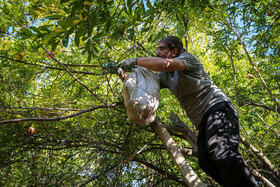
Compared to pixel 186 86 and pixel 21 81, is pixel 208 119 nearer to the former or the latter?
pixel 186 86

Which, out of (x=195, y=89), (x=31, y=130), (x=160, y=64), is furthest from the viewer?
(x=31, y=130)

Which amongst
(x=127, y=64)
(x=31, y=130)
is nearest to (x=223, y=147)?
(x=127, y=64)

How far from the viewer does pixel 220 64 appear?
4719 millimetres

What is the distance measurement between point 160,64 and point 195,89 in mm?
432

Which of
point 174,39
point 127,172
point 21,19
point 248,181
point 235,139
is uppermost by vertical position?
point 21,19

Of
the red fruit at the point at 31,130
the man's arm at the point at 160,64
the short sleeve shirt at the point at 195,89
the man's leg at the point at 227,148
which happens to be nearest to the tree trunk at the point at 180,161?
the man's leg at the point at 227,148

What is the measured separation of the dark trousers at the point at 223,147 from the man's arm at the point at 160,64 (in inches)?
18.3

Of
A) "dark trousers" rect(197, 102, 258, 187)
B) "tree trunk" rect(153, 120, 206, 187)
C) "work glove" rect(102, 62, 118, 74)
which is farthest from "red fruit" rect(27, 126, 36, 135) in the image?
"dark trousers" rect(197, 102, 258, 187)

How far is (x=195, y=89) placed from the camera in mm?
1950

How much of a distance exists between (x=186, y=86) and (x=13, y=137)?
7.09 feet

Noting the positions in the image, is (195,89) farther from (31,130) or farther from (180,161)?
(31,130)

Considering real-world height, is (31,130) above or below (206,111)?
above

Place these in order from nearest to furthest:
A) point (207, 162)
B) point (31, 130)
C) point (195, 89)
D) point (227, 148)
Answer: point (227, 148)
point (207, 162)
point (195, 89)
point (31, 130)

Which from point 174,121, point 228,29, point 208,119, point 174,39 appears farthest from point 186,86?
point 228,29
